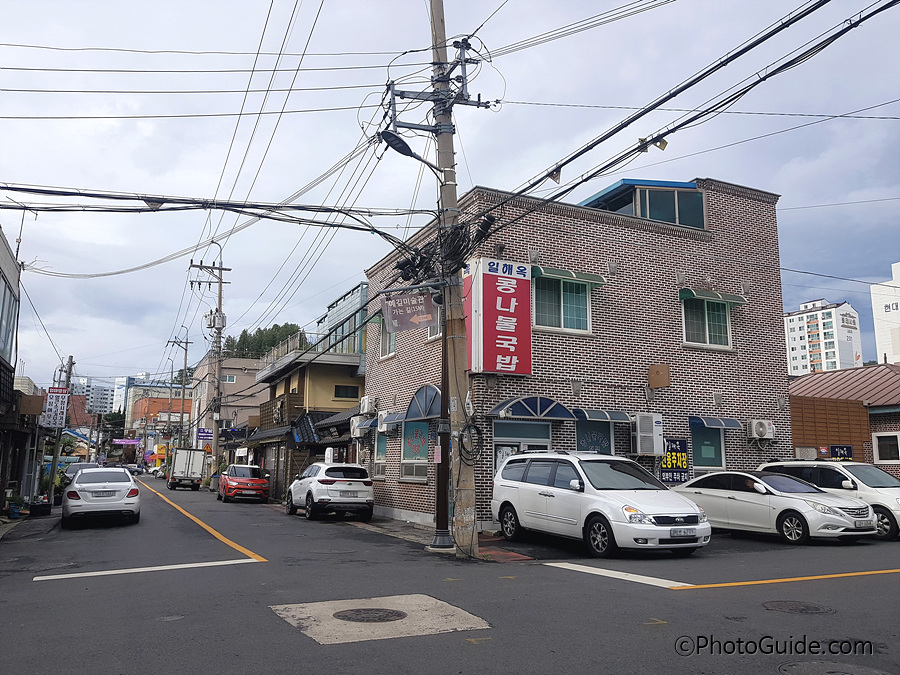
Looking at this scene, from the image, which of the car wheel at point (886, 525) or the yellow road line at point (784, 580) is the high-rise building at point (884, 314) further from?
the yellow road line at point (784, 580)

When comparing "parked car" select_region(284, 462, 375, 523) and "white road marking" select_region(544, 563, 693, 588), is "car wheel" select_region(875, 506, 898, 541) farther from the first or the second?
"parked car" select_region(284, 462, 375, 523)

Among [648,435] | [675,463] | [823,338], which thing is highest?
[823,338]

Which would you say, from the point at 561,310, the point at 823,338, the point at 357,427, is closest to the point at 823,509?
the point at 561,310

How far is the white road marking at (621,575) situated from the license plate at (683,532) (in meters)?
1.57

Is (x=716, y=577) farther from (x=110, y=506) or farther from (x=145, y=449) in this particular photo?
(x=145, y=449)

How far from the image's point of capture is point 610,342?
61.3ft

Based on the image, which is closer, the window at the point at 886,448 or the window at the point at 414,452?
the window at the point at 414,452

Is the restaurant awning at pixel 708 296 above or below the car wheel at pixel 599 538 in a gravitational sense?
above

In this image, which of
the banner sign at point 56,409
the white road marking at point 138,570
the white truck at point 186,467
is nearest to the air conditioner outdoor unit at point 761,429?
the white road marking at point 138,570

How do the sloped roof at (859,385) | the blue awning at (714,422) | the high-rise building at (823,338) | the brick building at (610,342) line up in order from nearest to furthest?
the brick building at (610,342) → the blue awning at (714,422) → the sloped roof at (859,385) → the high-rise building at (823,338)

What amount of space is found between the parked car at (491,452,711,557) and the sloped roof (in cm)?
1426

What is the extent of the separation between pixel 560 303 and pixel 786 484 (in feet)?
21.8

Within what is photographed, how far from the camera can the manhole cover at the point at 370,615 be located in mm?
6957

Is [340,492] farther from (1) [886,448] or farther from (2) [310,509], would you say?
(1) [886,448]
